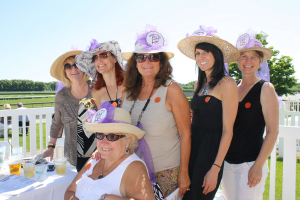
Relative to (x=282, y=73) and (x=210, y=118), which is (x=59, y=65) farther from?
(x=282, y=73)

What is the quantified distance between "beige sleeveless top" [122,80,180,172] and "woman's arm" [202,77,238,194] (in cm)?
33

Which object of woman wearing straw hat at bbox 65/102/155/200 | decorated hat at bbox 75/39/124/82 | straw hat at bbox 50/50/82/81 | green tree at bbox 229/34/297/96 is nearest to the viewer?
woman wearing straw hat at bbox 65/102/155/200

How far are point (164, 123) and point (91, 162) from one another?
0.77m

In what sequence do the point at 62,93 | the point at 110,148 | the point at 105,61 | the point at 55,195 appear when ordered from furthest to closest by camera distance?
the point at 62,93, the point at 105,61, the point at 55,195, the point at 110,148

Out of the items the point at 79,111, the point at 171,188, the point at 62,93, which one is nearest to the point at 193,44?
the point at 171,188

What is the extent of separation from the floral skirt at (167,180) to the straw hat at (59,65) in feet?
6.82

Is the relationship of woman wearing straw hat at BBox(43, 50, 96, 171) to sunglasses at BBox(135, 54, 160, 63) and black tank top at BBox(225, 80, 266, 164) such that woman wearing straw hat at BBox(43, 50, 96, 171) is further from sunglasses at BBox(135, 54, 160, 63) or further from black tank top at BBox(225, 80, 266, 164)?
black tank top at BBox(225, 80, 266, 164)

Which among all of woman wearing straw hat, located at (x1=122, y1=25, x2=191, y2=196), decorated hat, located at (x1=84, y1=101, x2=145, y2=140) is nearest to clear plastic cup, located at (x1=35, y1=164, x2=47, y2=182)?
decorated hat, located at (x1=84, y1=101, x2=145, y2=140)

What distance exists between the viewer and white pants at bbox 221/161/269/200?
195cm

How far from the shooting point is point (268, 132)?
1.86m

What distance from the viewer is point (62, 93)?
9.65 feet

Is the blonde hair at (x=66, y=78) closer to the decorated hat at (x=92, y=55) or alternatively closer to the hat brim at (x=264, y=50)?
the decorated hat at (x=92, y=55)

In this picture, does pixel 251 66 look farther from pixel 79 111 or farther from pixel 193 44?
pixel 79 111

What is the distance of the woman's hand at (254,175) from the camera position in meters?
1.86
